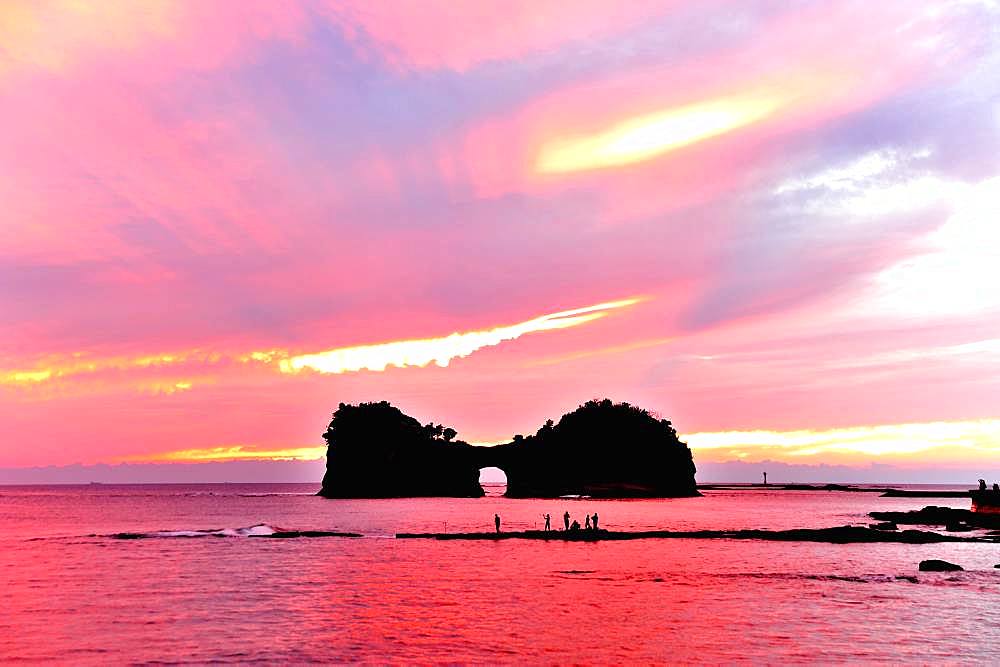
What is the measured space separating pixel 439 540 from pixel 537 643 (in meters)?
41.2

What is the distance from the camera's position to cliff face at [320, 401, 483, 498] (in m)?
189

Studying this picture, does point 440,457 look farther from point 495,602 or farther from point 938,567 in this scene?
point 495,602

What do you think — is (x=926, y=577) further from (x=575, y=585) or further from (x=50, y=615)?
(x=50, y=615)

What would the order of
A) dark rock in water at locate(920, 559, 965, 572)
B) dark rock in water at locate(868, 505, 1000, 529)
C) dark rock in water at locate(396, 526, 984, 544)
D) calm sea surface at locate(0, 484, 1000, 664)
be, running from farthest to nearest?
dark rock in water at locate(868, 505, 1000, 529), dark rock in water at locate(396, 526, 984, 544), dark rock in water at locate(920, 559, 965, 572), calm sea surface at locate(0, 484, 1000, 664)

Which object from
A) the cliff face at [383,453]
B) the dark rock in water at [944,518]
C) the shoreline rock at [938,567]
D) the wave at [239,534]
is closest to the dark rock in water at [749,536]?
the wave at [239,534]

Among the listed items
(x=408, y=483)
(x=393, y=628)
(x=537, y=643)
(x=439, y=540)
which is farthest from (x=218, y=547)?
(x=408, y=483)

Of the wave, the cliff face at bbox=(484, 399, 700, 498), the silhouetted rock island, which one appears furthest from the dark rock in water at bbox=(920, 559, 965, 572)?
the cliff face at bbox=(484, 399, 700, 498)

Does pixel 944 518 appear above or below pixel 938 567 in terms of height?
above

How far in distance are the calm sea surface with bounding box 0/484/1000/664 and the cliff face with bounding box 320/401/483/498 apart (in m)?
117

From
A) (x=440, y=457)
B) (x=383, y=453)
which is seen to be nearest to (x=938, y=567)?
(x=383, y=453)

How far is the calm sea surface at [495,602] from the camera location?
100.0ft

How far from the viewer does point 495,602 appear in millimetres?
39938

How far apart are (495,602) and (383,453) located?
501 feet

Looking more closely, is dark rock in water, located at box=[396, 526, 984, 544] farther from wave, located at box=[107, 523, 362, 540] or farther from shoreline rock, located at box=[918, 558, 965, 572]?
shoreline rock, located at box=[918, 558, 965, 572]
